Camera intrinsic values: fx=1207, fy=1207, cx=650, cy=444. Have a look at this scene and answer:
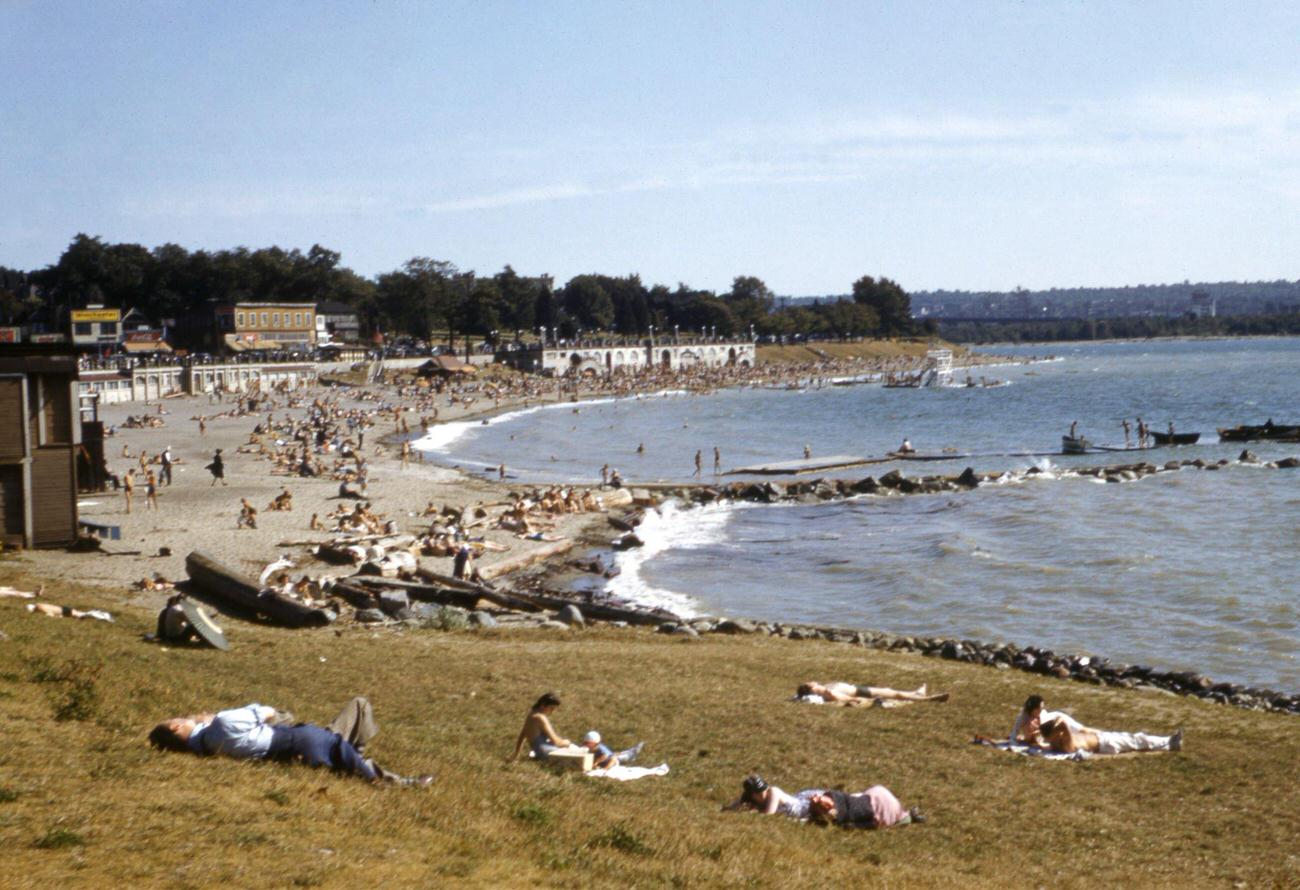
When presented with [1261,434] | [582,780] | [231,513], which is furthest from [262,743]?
[1261,434]

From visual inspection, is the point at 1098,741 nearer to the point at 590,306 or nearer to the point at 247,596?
the point at 247,596

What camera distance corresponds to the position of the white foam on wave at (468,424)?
60.8 meters

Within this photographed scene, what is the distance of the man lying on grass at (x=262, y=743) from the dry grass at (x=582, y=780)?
186 mm

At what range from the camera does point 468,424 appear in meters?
76.2

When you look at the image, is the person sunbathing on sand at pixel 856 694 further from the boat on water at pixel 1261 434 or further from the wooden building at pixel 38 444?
the boat on water at pixel 1261 434

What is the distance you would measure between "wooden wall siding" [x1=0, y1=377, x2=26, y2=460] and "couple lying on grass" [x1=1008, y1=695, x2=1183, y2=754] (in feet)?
58.9

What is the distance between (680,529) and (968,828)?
24834 millimetres

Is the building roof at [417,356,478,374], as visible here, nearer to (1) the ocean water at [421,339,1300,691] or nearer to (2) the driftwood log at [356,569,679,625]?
(1) the ocean water at [421,339,1300,691]

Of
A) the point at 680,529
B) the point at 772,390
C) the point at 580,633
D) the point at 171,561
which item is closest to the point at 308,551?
the point at 171,561

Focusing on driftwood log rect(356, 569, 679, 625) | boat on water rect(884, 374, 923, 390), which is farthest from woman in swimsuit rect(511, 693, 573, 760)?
boat on water rect(884, 374, 923, 390)

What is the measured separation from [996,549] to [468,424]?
50.6m

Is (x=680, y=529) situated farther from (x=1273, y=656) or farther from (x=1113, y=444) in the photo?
(x=1113, y=444)

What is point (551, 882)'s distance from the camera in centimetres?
680

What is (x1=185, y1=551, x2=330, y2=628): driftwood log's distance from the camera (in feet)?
57.9
